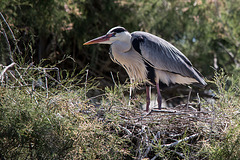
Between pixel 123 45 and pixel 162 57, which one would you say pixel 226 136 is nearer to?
pixel 162 57

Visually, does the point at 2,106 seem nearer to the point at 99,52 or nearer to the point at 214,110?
the point at 214,110

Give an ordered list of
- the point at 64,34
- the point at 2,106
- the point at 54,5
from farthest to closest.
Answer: the point at 64,34 → the point at 54,5 → the point at 2,106

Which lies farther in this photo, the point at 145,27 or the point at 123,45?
the point at 145,27

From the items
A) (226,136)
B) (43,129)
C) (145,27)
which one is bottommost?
(226,136)

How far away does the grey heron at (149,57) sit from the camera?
12.0 ft

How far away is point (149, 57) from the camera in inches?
144

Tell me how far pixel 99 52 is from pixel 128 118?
250 cm

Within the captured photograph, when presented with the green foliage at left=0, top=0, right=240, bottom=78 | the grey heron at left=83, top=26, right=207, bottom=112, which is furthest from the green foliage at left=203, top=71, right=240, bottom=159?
the green foliage at left=0, top=0, right=240, bottom=78

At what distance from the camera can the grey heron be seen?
366 centimetres

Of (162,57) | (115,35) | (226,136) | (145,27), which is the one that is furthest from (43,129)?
(145,27)

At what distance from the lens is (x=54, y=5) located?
154 inches

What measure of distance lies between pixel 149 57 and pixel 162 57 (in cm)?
14

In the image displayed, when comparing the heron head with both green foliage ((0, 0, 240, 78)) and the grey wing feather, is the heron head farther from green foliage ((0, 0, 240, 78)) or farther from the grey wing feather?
green foliage ((0, 0, 240, 78))

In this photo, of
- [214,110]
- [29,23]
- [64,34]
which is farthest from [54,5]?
[214,110]
